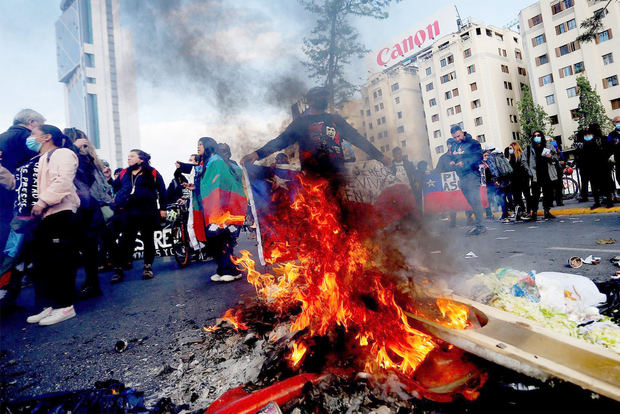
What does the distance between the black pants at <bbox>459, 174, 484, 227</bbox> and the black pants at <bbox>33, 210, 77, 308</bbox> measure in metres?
7.28

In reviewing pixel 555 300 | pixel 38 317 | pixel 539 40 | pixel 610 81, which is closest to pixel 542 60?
pixel 539 40

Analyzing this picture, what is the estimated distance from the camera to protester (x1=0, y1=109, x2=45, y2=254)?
4488 millimetres

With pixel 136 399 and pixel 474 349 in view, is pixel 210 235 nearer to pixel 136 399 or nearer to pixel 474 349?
pixel 136 399

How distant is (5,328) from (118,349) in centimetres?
193

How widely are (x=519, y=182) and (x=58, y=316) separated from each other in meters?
10.2

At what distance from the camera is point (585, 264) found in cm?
371

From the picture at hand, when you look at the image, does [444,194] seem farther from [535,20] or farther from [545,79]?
[535,20]

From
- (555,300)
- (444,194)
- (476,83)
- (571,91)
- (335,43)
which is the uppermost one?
(476,83)

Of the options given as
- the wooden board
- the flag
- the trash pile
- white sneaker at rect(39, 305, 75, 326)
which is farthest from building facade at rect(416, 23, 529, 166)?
the wooden board

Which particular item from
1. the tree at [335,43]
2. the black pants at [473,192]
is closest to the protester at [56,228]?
the tree at [335,43]

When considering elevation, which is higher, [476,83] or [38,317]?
[476,83]

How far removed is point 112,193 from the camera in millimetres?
7332

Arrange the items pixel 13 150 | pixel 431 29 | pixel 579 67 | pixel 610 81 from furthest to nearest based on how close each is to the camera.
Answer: pixel 431 29
pixel 579 67
pixel 610 81
pixel 13 150

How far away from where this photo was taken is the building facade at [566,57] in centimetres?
3647
